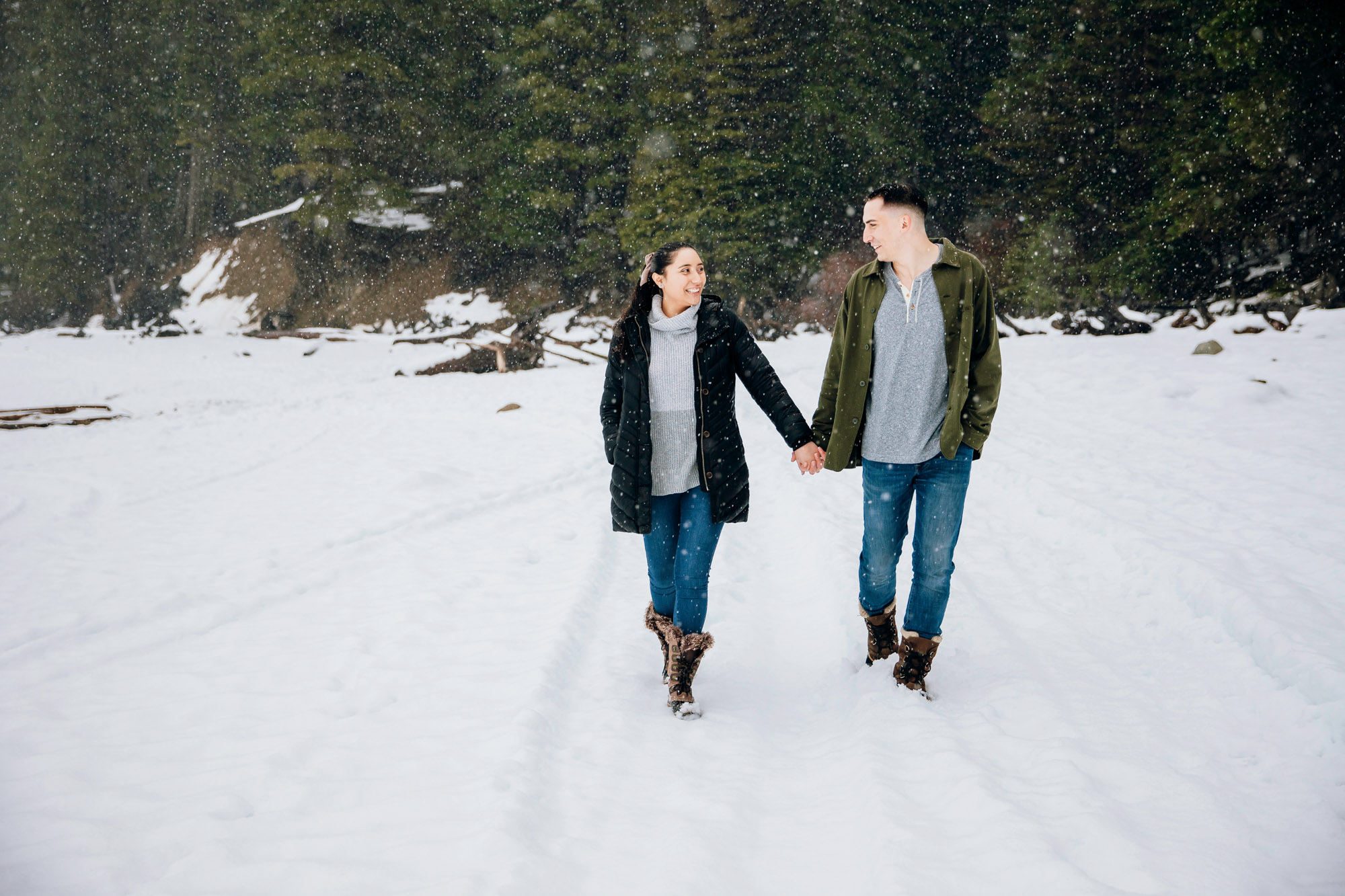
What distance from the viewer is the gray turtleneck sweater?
10.6 feet

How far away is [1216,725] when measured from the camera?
9.87 ft

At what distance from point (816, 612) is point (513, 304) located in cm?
2627

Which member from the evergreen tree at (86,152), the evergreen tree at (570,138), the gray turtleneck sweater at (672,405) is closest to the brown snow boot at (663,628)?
the gray turtleneck sweater at (672,405)

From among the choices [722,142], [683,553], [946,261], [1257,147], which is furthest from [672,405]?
[722,142]

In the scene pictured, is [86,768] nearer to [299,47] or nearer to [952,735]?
[952,735]

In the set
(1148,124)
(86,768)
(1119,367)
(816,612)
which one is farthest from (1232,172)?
(86,768)

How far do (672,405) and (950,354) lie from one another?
1.15 meters

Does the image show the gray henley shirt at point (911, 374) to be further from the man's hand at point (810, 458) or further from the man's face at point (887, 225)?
the man's hand at point (810, 458)

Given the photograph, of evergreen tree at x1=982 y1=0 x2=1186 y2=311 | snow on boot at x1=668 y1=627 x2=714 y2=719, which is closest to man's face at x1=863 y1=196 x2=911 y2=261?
snow on boot at x1=668 y1=627 x2=714 y2=719

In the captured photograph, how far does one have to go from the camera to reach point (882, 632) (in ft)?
11.8

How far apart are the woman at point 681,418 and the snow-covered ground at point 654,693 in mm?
745

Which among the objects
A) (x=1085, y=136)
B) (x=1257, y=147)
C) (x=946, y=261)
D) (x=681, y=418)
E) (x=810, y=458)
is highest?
(x=1085, y=136)

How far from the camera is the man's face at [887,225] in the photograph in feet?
10.3

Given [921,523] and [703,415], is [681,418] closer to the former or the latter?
[703,415]
